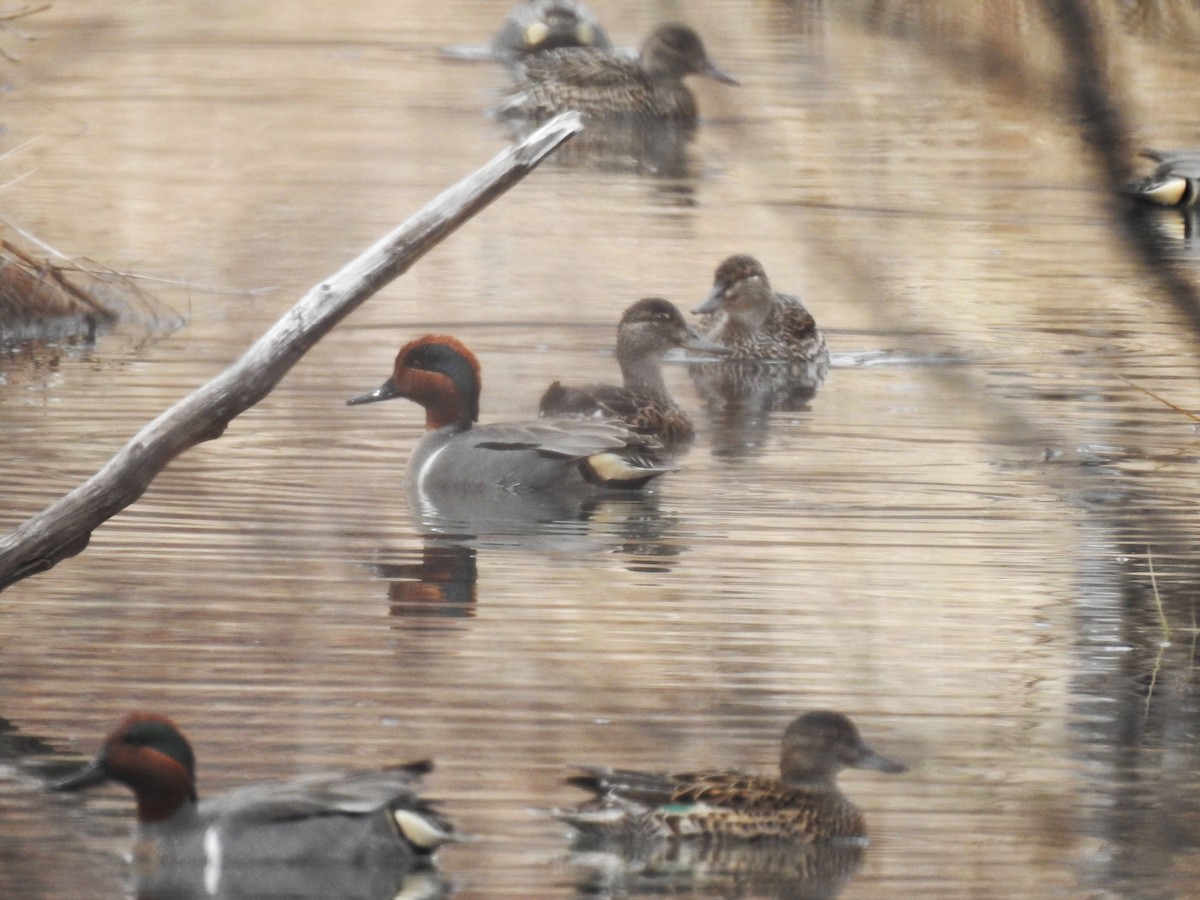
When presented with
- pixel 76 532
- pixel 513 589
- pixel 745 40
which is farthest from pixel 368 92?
pixel 76 532

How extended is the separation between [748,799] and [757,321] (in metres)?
6.98

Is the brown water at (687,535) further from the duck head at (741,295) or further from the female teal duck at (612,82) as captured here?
the female teal duck at (612,82)

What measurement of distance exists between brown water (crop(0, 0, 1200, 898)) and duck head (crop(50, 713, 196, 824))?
20cm

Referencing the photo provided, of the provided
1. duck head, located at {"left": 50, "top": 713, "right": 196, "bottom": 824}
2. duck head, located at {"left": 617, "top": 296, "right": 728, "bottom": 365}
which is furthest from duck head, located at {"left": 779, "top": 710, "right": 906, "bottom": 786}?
duck head, located at {"left": 617, "top": 296, "right": 728, "bottom": 365}

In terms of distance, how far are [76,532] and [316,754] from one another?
1.01 m

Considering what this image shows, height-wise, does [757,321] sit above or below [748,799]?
above

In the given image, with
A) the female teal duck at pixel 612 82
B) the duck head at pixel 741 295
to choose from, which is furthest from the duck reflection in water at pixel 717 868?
the female teal duck at pixel 612 82

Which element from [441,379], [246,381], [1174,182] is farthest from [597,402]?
[1174,182]

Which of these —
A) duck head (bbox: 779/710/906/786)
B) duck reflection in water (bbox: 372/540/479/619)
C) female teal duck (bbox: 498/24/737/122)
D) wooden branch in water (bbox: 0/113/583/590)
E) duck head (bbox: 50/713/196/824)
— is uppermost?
female teal duck (bbox: 498/24/737/122)

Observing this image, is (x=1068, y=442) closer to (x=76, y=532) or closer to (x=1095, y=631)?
(x=1095, y=631)

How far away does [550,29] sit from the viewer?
21516 mm

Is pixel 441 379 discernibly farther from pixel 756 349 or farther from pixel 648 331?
pixel 756 349

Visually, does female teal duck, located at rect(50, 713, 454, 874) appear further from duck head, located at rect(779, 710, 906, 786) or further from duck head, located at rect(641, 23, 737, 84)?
duck head, located at rect(641, 23, 737, 84)

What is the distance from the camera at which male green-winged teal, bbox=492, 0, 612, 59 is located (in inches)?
843
